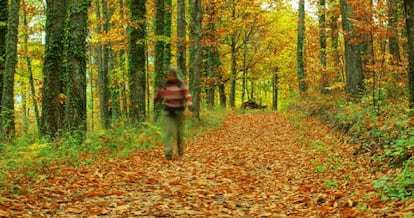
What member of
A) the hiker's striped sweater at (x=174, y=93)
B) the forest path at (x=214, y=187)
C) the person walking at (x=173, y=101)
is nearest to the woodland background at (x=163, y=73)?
the forest path at (x=214, y=187)

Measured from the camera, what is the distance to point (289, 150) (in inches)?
466

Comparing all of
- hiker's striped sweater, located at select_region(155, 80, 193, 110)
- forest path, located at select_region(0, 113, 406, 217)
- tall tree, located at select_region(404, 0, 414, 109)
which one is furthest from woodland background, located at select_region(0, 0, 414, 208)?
hiker's striped sweater, located at select_region(155, 80, 193, 110)

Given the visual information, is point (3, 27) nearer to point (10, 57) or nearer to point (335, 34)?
point (10, 57)

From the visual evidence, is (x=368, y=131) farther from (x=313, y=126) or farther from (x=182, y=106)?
(x=313, y=126)

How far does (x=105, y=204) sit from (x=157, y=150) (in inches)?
217

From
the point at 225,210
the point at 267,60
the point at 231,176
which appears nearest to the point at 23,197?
the point at 225,210

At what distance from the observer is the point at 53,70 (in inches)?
501

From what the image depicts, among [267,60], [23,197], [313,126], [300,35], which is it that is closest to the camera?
[23,197]

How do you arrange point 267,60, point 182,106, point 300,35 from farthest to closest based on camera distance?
1. point 267,60
2. point 300,35
3. point 182,106

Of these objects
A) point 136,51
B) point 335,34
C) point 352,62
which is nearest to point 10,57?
point 136,51

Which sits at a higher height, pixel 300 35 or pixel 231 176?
pixel 300 35

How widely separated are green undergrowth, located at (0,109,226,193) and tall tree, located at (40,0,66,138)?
179 cm

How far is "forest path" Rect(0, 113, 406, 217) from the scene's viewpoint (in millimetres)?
5703

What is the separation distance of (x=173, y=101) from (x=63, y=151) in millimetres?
2757
